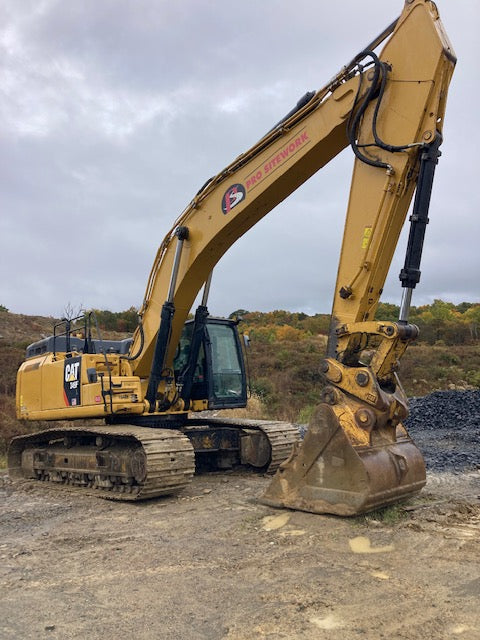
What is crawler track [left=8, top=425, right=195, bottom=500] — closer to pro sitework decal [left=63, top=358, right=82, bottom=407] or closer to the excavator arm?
pro sitework decal [left=63, top=358, right=82, bottom=407]

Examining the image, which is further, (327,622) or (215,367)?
(215,367)

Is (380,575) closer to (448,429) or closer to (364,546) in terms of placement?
(364,546)

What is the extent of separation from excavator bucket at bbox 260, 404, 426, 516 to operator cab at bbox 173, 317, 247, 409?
3.14 metres

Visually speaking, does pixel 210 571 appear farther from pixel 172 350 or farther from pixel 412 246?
pixel 172 350

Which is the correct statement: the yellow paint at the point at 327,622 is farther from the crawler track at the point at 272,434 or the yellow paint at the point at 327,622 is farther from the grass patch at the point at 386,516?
the crawler track at the point at 272,434

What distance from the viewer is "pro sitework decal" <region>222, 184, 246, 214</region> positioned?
782 cm

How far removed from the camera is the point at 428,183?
20.1 ft

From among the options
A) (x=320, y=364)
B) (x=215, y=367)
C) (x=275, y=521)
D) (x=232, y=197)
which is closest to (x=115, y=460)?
(x=215, y=367)

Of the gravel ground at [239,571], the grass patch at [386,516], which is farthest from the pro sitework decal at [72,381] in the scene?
the grass patch at [386,516]

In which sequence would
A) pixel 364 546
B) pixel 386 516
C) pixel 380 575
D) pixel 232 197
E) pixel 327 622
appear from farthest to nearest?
pixel 232 197 → pixel 386 516 → pixel 364 546 → pixel 380 575 → pixel 327 622

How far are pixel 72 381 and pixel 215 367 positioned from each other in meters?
2.11

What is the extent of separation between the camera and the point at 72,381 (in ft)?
30.1

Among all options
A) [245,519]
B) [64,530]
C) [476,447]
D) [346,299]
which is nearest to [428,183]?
[346,299]

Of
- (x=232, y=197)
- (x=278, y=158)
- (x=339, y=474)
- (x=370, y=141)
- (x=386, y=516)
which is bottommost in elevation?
(x=386, y=516)
